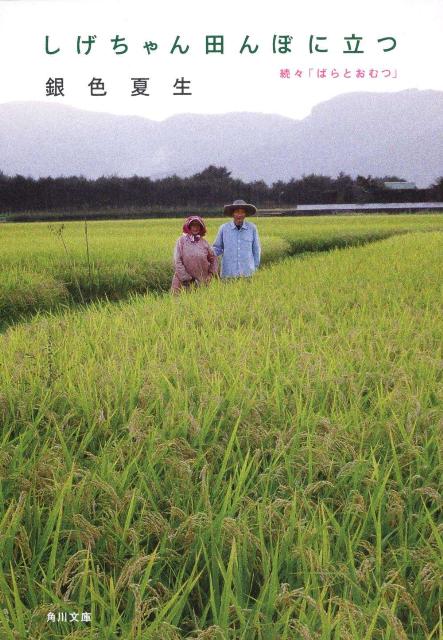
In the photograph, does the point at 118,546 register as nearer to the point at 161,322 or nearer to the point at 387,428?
the point at 387,428

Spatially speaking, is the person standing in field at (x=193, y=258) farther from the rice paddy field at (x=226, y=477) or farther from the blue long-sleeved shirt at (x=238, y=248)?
the rice paddy field at (x=226, y=477)

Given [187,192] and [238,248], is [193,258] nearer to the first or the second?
[238,248]

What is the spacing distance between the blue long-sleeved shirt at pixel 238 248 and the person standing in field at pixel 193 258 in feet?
1.29

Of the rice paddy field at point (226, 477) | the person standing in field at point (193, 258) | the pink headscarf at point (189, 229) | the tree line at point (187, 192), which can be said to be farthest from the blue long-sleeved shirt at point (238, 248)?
the tree line at point (187, 192)

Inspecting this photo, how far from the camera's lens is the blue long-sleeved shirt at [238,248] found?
6824 mm

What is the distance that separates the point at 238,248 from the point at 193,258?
0.75 metres

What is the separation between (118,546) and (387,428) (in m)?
1.05

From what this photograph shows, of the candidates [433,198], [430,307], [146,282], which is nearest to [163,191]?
[433,198]

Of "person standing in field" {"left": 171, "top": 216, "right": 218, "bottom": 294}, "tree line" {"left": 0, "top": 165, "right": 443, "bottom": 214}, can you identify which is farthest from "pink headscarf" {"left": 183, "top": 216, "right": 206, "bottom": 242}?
"tree line" {"left": 0, "top": 165, "right": 443, "bottom": 214}

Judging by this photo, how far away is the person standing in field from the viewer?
20.1 ft

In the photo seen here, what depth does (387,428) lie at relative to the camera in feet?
6.75

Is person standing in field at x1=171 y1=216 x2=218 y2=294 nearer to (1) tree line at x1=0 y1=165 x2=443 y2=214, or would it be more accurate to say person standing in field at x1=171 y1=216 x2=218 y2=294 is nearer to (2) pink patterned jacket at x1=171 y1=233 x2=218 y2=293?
(2) pink patterned jacket at x1=171 y1=233 x2=218 y2=293

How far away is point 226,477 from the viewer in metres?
1.88

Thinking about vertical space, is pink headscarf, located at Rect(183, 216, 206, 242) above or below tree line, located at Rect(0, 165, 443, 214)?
below
